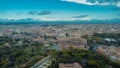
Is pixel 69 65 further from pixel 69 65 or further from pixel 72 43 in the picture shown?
pixel 72 43

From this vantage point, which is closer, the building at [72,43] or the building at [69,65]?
the building at [69,65]

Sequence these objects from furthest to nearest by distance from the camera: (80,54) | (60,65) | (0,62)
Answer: (0,62) < (80,54) < (60,65)

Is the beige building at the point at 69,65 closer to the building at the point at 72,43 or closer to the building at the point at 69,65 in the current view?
the building at the point at 69,65

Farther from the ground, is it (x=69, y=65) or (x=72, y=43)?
(x=69, y=65)

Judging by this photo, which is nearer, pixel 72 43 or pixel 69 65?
pixel 69 65

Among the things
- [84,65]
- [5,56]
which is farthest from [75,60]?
[5,56]

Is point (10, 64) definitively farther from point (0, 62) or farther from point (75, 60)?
point (75, 60)

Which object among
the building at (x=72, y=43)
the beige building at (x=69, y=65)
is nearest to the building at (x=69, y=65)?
the beige building at (x=69, y=65)

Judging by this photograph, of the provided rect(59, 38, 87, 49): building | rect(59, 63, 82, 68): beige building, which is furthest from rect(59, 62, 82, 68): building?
rect(59, 38, 87, 49): building

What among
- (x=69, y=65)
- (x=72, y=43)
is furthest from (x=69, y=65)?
(x=72, y=43)

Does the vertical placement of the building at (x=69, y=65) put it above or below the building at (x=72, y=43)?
above

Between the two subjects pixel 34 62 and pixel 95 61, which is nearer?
Result: pixel 95 61
